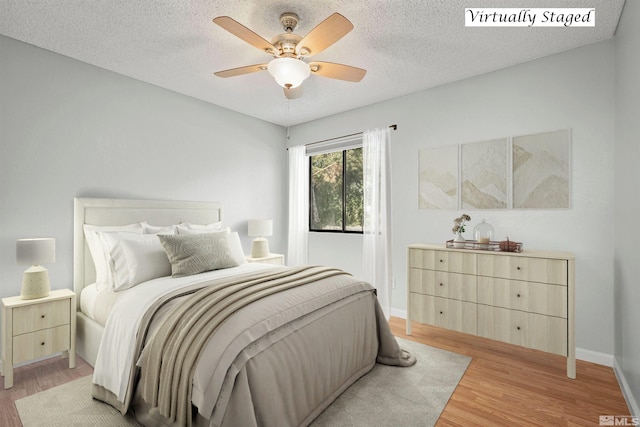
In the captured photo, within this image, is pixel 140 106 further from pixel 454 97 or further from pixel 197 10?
pixel 454 97

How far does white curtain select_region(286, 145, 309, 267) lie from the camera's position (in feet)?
15.6

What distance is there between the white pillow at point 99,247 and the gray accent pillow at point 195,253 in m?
0.48

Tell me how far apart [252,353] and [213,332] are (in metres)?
0.22

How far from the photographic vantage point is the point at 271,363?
163cm

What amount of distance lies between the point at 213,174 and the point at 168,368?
2792mm

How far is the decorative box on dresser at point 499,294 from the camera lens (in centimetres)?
244

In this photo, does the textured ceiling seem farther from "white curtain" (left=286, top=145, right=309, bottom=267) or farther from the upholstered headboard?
"white curtain" (left=286, top=145, right=309, bottom=267)

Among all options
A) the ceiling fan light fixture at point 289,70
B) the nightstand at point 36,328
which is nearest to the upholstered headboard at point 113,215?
the nightstand at point 36,328

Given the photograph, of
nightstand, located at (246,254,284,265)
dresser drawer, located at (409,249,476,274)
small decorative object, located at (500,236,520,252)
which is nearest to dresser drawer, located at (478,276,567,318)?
dresser drawer, located at (409,249,476,274)

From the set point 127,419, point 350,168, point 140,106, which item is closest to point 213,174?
point 140,106

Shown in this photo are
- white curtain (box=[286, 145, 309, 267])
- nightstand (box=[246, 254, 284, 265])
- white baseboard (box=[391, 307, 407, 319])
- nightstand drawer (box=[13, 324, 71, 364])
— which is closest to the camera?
nightstand drawer (box=[13, 324, 71, 364])

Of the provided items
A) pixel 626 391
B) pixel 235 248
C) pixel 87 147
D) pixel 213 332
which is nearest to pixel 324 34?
pixel 213 332

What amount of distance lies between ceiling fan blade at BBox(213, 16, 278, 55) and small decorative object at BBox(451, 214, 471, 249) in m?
2.23

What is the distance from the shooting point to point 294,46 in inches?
90.3
